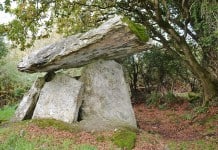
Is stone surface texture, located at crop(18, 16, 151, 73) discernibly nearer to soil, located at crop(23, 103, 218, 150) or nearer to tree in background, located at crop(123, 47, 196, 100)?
soil, located at crop(23, 103, 218, 150)

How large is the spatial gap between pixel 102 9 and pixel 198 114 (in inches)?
231

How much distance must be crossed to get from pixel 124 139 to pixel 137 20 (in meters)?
7.68

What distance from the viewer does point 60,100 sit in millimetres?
9922

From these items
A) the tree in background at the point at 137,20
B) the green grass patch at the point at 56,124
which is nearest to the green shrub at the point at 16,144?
the green grass patch at the point at 56,124

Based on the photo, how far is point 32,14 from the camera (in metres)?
13.0

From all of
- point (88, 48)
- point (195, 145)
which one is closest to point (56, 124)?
point (88, 48)

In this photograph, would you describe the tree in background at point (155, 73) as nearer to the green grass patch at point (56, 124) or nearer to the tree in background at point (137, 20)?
the tree in background at point (137, 20)

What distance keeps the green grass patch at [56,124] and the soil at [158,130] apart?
165 millimetres

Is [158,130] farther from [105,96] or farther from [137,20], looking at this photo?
[137,20]

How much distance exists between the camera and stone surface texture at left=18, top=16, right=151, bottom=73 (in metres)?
9.45

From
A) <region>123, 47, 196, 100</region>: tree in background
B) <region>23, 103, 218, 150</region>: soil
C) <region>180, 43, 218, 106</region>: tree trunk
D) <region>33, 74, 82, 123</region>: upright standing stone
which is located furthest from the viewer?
<region>123, 47, 196, 100</region>: tree in background

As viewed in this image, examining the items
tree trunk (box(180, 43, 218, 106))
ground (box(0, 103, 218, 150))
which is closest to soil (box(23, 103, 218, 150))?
ground (box(0, 103, 218, 150))

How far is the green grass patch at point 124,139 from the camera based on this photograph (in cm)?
823

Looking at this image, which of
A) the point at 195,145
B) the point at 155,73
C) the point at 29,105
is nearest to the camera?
the point at 195,145
